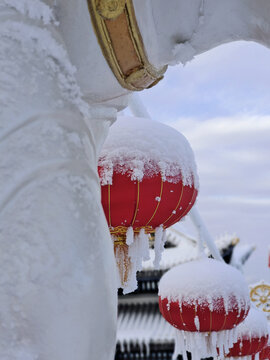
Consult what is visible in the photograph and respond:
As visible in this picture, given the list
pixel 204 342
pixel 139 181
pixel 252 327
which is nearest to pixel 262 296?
pixel 252 327

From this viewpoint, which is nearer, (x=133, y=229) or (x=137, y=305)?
(x=133, y=229)

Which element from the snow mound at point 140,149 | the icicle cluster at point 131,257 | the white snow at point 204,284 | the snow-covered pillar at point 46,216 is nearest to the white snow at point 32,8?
the snow-covered pillar at point 46,216

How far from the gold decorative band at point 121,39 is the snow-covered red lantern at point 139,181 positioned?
0.79m

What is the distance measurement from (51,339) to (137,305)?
6238 mm

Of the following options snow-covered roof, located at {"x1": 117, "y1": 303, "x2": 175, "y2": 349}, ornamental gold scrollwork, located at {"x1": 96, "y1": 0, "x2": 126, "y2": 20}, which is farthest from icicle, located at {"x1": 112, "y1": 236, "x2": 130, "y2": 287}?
snow-covered roof, located at {"x1": 117, "y1": 303, "x2": 175, "y2": 349}

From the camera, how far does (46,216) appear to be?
590mm

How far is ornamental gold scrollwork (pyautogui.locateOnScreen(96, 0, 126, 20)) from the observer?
0.66 metres

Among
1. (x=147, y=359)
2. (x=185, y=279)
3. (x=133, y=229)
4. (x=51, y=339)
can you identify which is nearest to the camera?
(x=51, y=339)

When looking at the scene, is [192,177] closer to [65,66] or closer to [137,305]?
[65,66]

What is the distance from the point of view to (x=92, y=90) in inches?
28.2

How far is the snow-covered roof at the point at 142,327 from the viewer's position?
19.5 feet

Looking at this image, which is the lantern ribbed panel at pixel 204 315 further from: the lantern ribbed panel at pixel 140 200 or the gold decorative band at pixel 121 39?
the gold decorative band at pixel 121 39

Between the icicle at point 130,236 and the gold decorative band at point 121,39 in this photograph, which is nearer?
the gold decorative band at point 121,39

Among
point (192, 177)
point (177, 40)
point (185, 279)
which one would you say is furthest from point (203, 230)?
point (177, 40)
